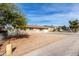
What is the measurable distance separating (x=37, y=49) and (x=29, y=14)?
0.45m

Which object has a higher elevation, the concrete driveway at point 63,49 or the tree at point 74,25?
the tree at point 74,25

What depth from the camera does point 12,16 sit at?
11.6 ft

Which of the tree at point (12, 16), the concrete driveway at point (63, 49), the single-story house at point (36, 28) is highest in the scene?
the tree at point (12, 16)

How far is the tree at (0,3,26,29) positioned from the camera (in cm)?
351

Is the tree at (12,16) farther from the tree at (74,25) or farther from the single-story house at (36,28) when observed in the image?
the tree at (74,25)

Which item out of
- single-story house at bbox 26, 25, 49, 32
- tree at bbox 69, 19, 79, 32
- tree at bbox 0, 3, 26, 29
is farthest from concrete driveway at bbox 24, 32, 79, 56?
tree at bbox 0, 3, 26, 29

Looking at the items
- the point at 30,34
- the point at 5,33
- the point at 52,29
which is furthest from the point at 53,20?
the point at 5,33

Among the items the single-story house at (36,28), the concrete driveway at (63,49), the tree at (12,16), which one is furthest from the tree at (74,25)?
the tree at (12,16)

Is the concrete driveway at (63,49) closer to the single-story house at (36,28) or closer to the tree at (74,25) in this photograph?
the tree at (74,25)

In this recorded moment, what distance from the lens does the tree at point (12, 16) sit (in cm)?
351

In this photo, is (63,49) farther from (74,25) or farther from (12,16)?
(12,16)

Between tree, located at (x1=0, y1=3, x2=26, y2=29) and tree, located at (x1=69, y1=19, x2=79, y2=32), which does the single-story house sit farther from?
tree, located at (x1=69, y1=19, x2=79, y2=32)

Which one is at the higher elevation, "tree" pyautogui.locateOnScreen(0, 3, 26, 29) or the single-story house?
"tree" pyautogui.locateOnScreen(0, 3, 26, 29)

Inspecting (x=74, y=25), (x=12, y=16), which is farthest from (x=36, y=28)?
(x=74, y=25)
